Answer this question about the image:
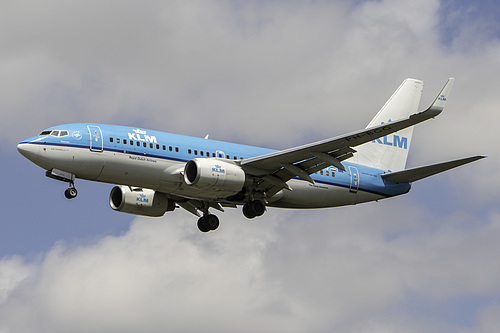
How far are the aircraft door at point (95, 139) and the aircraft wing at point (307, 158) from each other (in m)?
7.31

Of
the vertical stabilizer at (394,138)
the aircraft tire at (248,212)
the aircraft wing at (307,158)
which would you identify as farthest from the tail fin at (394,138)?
the aircraft tire at (248,212)

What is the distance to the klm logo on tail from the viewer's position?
56.2 m

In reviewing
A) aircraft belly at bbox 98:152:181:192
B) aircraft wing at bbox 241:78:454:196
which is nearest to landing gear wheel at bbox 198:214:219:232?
aircraft wing at bbox 241:78:454:196

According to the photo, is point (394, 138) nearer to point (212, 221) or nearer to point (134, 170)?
point (212, 221)

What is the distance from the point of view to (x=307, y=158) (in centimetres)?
4641

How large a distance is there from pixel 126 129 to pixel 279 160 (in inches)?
307

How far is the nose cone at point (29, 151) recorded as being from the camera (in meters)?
44.3

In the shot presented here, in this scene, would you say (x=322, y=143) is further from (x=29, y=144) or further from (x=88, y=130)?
(x=29, y=144)

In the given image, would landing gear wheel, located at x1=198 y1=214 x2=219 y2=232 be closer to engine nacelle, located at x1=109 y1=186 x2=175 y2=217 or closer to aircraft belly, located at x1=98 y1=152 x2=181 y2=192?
engine nacelle, located at x1=109 y1=186 x2=175 y2=217

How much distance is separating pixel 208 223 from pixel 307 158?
8.52 m

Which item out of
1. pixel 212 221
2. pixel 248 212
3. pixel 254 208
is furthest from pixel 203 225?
pixel 254 208

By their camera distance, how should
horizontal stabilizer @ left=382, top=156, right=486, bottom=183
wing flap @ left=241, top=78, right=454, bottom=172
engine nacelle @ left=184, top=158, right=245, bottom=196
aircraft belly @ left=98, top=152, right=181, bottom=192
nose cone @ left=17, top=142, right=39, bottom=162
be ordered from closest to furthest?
wing flap @ left=241, top=78, right=454, bottom=172, nose cone @ left=17, top=142, right=39, bottom=162, aircraft belly @ left=98, top=152, right=181, bottom=192, engine nacelle @ left=184, top=158, right=245, bottom=196, horizontal stabilizer @ left=382, top=156, right=486, bottom=183

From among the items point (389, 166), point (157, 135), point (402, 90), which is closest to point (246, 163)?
point (157, 135)

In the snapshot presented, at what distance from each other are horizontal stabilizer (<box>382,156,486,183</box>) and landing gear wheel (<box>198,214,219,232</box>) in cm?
996
